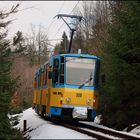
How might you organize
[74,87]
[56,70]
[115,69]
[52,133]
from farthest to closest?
[56,70] → [74,87] → [115,69] → [52,133]

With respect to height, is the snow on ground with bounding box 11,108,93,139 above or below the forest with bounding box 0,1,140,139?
below

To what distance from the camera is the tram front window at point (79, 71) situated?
2292 centimetres

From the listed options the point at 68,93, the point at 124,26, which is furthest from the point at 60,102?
the point at 124,26

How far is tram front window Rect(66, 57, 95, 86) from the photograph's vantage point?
2292 centimetres

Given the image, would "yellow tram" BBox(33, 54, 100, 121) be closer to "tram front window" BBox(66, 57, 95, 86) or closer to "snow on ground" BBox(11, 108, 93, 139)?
"tram front window" BBox(66, 57, 95, 86)

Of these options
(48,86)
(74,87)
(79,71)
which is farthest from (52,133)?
(48,86)

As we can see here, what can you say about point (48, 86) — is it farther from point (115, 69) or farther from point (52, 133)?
point (52, 133)

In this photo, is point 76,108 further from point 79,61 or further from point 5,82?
point 5,82

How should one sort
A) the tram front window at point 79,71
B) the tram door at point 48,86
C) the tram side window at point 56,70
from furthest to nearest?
1. the tram door at point 48,86
2. the tram side window at point 56,70
3. the tram front window at point 79,71

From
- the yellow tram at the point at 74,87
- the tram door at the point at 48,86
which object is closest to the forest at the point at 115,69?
the yellow tram at the point at 74,87

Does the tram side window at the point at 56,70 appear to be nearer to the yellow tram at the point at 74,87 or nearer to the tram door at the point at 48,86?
the yellow tram at the point at 74,87

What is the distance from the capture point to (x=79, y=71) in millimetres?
23000

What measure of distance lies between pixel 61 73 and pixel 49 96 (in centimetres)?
157

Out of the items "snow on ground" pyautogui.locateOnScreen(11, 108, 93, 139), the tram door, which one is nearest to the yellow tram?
the tram door
